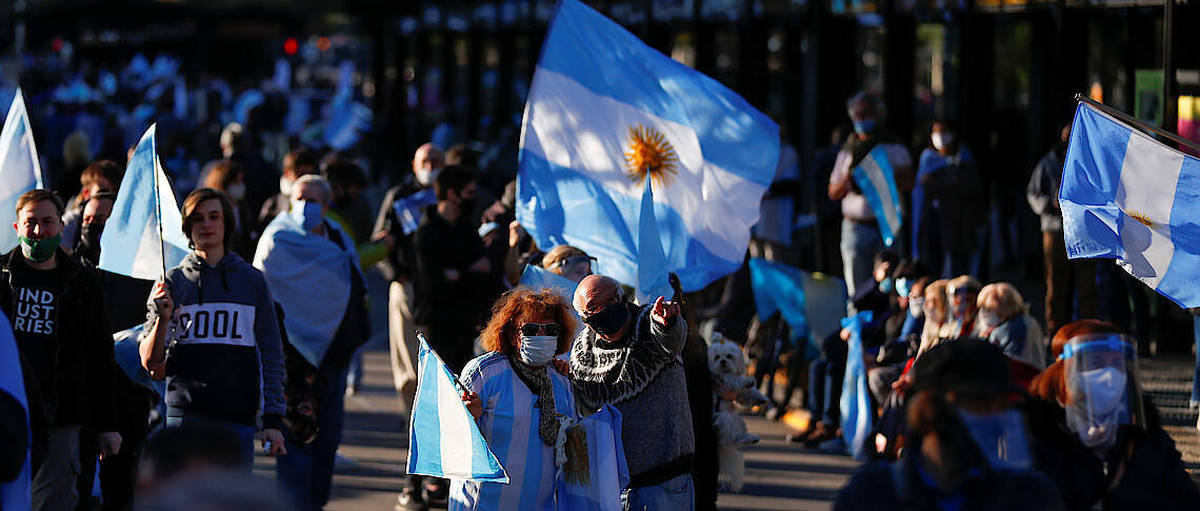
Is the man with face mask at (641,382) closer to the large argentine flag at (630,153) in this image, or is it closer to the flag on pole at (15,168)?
the large argentine flag at (630,153)

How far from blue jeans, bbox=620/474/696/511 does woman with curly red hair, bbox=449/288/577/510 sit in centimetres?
41

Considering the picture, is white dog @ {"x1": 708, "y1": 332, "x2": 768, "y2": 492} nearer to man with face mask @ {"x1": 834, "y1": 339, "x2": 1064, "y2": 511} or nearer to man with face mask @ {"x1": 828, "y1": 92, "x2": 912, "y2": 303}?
man with face mask @ {"x1": 834, "y1": 339, "x2": 1064, "y2": 511}

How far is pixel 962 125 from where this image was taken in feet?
57.6

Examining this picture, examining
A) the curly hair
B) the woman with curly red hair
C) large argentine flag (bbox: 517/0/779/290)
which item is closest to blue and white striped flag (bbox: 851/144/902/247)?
large argentine flag (bbox: 517/0/779/290)

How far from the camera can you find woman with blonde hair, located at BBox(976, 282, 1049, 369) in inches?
311

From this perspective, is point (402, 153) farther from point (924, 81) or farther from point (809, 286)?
point (809, 286)

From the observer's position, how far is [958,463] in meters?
4.19

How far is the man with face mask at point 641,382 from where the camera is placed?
6.94m

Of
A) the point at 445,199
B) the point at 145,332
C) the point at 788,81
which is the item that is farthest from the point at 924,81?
the point at 145,332

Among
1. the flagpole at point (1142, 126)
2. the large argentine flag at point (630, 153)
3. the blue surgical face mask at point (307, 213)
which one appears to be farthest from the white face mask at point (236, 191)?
the flagpole at point (1142, 126)

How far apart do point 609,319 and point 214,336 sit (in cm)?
163

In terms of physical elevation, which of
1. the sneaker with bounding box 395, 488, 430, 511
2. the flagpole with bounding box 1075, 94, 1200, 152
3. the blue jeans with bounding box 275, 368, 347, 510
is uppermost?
the flagpole with bounding box 1075, 94, 1200, 152

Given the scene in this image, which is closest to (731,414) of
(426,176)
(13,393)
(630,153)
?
(630,153)

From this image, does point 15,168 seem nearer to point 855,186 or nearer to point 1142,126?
point 1142,126
